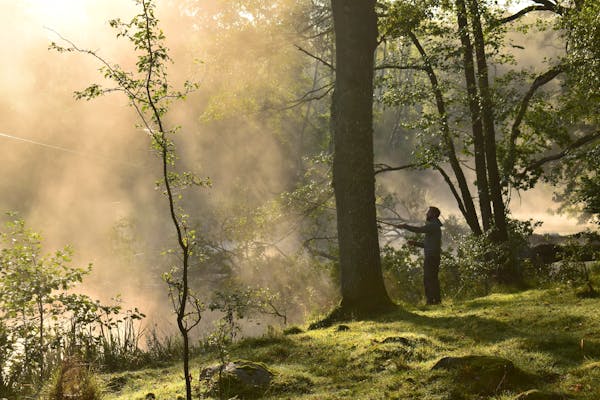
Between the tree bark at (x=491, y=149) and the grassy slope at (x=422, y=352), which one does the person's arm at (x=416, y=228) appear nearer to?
the tree bark at (x=491, y=149)

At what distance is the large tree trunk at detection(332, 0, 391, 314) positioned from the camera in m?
10.6

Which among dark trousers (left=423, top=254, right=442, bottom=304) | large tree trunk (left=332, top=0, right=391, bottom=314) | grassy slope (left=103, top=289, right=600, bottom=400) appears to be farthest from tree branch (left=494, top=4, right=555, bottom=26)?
grassy slope (left=103, top=289, right=600, bottom=400)

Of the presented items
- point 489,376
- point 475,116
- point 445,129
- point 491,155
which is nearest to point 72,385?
point 489,376

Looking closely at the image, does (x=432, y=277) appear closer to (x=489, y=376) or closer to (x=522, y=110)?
(x=522, y=110)

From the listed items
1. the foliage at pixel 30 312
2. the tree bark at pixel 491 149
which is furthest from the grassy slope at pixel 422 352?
the tree bark at pixel 491 149

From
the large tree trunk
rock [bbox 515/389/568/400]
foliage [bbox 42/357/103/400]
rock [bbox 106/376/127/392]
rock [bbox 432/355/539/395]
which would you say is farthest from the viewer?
the large tree trunk

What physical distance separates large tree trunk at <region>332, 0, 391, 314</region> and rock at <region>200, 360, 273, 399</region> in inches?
167

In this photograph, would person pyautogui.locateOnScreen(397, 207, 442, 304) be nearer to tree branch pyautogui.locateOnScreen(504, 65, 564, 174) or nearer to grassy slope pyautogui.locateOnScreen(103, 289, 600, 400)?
tree branch pyautogui.locateOnScreen(504, 65, 564, 174)

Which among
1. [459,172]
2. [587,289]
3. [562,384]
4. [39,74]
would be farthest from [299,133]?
[562,384]

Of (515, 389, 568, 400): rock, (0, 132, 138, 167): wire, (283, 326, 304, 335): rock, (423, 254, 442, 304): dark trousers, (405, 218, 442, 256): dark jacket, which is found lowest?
(515, 389, 568, 400): rock

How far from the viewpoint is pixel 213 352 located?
9.19 metres

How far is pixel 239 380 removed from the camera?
20.0ft

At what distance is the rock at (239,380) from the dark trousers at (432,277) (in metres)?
6.38

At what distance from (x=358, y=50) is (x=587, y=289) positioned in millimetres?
5046
